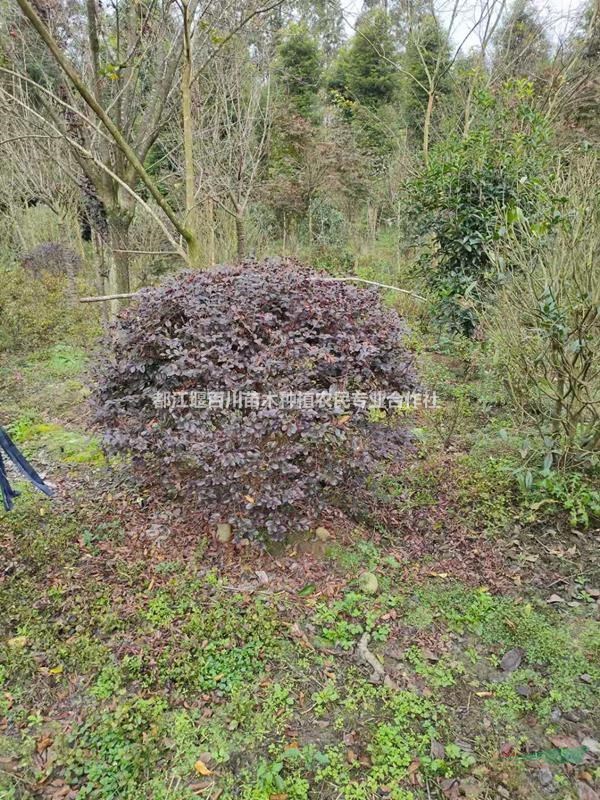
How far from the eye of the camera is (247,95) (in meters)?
7.97

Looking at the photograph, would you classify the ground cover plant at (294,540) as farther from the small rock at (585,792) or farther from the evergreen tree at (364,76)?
the evergreen tree at (364,76)

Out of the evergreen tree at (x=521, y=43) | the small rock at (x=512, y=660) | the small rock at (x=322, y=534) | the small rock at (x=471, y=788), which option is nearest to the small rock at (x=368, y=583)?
the small rock at (x=322, y=534)

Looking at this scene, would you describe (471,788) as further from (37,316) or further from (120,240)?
(37,316)

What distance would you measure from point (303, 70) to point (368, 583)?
14.3 metres

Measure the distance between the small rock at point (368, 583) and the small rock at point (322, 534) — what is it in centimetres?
32

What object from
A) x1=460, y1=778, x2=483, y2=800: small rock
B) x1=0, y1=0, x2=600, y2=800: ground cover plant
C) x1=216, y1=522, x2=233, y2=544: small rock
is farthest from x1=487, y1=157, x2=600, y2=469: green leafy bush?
x1=216, y1=522, x2=233, y2=544: small rock

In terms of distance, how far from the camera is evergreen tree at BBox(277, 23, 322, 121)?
1236 centimetres

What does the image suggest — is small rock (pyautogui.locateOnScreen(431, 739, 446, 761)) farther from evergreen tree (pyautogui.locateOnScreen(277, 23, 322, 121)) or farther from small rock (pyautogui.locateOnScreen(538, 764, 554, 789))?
evergreen tree (pyautogui.locateOnScreen(277, 23, 322, 121))

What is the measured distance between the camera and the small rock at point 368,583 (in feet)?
7.85

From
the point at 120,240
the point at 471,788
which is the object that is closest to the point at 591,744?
the point at 471,788

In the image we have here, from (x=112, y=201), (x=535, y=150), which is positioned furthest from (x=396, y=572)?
(x=535, y=150)

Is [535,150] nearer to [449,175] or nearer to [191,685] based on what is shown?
[449,175]

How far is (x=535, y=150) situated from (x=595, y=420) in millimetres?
3774

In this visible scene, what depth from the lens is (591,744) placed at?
1725 millimetres
